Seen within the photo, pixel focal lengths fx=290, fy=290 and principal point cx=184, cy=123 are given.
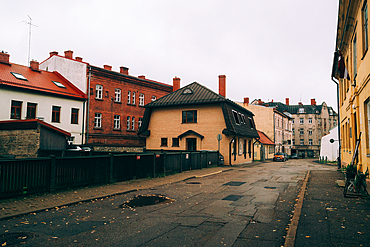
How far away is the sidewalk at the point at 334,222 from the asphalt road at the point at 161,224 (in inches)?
17.0

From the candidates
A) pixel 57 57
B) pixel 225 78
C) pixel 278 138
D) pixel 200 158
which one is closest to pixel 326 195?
pixel 200 158

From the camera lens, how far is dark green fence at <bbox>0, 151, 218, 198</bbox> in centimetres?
890

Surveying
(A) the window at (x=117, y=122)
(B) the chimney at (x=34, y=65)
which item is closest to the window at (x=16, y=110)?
(B) the chimney at (x=34, y=65)

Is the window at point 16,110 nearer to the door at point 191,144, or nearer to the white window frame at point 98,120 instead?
the white window frame at point 98,120

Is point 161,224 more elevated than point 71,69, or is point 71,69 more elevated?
point 71,69

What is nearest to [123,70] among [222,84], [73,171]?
[222,84]

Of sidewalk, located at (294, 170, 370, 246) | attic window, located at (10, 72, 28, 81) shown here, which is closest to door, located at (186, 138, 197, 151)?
attic window, located at (10, 72, 28, 81)

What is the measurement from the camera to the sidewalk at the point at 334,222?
5.23 meters

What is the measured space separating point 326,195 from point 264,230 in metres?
5.36

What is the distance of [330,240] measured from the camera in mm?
5258

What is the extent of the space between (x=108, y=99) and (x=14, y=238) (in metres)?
32.1

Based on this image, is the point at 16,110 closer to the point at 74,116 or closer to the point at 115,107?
the point at 74,116

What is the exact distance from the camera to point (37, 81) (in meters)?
30.7

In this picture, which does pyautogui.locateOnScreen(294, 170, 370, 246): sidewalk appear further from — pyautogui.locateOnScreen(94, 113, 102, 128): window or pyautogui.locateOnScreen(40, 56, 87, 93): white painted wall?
pyautogui.locateOnScreen(40, 56, 87, 93): white painted wall
